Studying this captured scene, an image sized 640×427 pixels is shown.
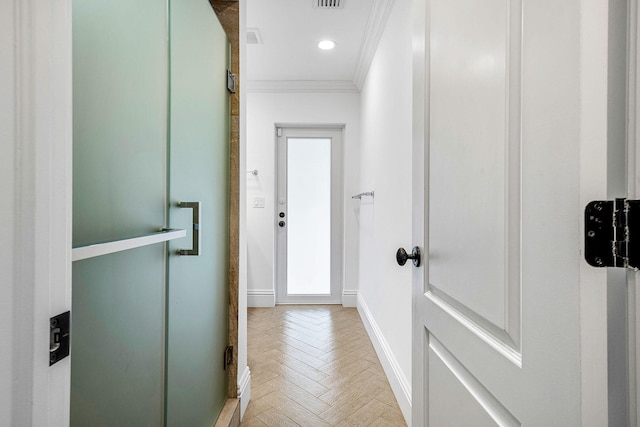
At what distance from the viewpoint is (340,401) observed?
1.84 meters

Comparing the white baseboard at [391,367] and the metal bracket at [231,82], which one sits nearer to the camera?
the metal bracket at [231,82]

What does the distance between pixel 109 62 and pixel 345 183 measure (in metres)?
2.96

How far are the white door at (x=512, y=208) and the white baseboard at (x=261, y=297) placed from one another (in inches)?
110

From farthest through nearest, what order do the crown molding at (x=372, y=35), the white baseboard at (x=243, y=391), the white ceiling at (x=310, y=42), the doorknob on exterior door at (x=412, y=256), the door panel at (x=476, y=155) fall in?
the white ceiling at (x=310, y=42), the crown molding at (x=372, y=35), the white baseboard at (x=243, y=391), the doorknob on exterior door at (x=412, y=256), the door panel at (x=476, y=155)

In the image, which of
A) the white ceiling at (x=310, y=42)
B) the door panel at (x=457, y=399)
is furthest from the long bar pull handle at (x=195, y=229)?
the white ceiling at (x=310, y=42)

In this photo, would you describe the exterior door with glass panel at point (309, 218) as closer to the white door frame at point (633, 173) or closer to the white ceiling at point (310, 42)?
the white ceiling at point (310, 42)

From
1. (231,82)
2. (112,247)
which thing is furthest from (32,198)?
(231,82)

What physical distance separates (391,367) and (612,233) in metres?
1.83

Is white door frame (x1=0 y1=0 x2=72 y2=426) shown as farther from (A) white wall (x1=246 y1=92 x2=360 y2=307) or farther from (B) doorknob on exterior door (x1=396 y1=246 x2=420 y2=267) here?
(A) white wall (x1=246 y1=92 x2=360 y2=307)

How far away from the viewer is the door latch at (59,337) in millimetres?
412

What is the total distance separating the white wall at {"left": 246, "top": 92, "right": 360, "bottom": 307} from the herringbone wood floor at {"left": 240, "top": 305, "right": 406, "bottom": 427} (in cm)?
54

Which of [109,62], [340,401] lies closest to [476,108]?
[109,62]

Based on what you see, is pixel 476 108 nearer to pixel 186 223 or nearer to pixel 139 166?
pixel 139 166

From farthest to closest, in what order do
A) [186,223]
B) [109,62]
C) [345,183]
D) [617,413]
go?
[345,183], [186,223], [109,62], [617,413]
